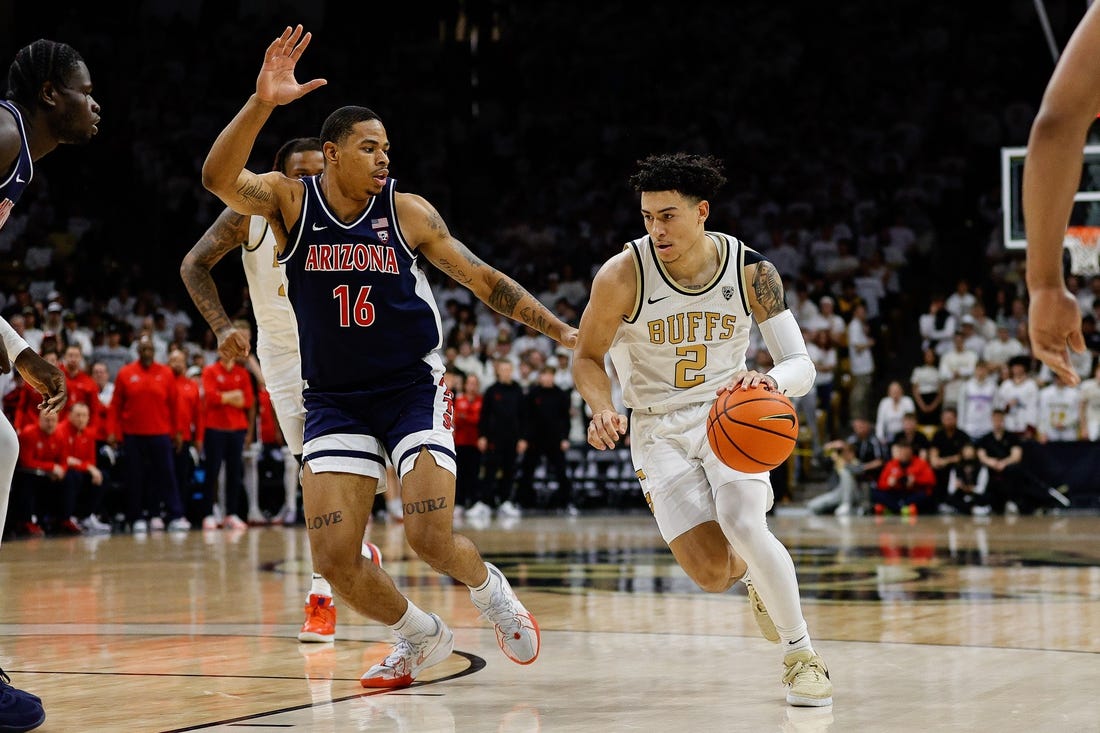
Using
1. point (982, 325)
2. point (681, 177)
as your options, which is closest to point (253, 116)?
point (681, 177)

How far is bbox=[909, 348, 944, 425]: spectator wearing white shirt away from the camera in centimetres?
1817

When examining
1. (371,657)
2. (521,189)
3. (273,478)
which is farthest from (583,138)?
(371,657)

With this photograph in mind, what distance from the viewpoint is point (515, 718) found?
4.66 m

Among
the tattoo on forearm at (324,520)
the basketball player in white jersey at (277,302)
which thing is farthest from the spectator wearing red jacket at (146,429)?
the tattoo on forearm at (324,520)

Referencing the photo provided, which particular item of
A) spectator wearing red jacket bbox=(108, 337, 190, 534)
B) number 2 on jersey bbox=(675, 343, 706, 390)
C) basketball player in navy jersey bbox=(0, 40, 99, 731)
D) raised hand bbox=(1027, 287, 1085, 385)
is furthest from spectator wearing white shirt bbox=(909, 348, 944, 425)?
raised hand bbox=(1027, 287, 1085, 385)

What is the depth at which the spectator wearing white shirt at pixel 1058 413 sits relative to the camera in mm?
17109

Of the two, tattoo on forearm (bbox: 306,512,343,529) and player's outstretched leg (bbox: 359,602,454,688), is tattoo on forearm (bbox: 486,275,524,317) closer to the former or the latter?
tattoo on forearm (bbox: 306,512,343,529)

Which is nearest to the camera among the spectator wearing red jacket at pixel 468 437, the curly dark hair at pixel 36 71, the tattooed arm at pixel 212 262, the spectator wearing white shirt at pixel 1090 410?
the curly dark hair at pixel 36 71

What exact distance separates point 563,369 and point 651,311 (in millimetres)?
13048

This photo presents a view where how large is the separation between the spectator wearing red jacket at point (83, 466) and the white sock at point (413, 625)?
954 cm

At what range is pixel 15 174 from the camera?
434cm

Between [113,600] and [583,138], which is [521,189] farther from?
[113,600]

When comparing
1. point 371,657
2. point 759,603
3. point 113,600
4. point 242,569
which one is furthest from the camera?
point 242,569

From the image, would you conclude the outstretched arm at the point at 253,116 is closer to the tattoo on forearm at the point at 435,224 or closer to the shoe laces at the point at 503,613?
the tattoo on forearm at the point at 435,224
